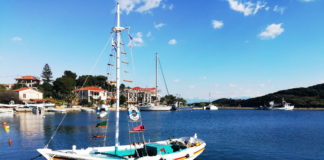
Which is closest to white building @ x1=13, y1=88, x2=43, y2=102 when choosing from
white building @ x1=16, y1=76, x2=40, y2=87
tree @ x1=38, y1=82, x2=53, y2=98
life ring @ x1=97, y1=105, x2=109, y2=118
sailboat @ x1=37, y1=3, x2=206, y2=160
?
tree @ x1=38, y1=82, x2=53, y2=98

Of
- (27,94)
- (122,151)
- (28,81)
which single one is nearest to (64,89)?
(27,94)

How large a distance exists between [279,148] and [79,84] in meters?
153

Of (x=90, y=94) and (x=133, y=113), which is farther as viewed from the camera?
(x=90, y=94)

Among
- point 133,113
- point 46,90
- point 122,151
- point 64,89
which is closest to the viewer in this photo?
point 122,151

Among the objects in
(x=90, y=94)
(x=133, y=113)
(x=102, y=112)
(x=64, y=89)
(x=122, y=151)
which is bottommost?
(x=122, y=151)

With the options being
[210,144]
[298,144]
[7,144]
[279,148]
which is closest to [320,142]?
[298,144]

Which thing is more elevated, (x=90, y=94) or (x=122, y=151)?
(x=90, y=94)

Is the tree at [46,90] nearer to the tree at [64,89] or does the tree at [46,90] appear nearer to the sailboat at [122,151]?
the tree at [64,89]

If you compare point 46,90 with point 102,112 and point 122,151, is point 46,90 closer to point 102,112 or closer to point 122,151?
point 102,112

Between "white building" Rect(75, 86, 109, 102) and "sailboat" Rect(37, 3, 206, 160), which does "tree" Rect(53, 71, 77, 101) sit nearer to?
"white building" Rect(75, 86, 109, 102)

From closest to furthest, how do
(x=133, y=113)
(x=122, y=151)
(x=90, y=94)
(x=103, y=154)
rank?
(x=103, y=154)
(x=122, y=151)
(x=133, y=113)
(x=90, y=94)

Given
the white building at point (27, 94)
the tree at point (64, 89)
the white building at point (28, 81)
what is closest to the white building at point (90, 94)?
the tree at point (64, 89)

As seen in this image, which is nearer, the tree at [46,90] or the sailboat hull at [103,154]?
the sailboat hull at [103,154]

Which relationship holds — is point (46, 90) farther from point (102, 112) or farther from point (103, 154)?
point (103, 154)
